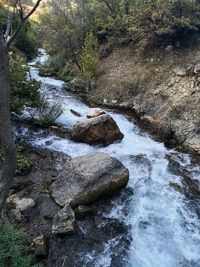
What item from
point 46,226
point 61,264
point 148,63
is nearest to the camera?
point 61,264

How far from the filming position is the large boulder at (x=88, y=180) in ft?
28.2

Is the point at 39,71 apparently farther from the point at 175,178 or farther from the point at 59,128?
the point at 175,178

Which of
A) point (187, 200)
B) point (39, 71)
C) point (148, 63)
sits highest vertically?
point (148, 63)

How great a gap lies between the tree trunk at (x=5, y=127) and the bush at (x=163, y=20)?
11.3 meters

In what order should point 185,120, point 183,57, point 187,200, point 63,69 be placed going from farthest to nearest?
point 63,69
point 183,57
point 185,120
point 187,200

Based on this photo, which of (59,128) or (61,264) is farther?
(59,128)

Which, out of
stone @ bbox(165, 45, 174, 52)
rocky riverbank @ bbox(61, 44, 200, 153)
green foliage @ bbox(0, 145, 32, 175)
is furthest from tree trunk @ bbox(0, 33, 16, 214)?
stone @ bbox(165, 45, 174, 52)

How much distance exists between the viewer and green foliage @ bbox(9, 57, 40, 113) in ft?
39.7

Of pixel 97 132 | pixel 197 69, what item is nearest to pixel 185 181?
pixel 97 132

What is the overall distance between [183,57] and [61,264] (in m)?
11.8

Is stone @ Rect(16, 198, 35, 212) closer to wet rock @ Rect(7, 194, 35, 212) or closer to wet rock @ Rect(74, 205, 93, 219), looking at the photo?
wet rock @ Rect(7, 194, 35, 212)

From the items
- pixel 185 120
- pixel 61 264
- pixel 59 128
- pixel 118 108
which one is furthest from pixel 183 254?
pixel 118 108

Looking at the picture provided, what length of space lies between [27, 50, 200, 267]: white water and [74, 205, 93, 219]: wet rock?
544 millimetres

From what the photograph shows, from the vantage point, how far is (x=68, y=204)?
829cm
